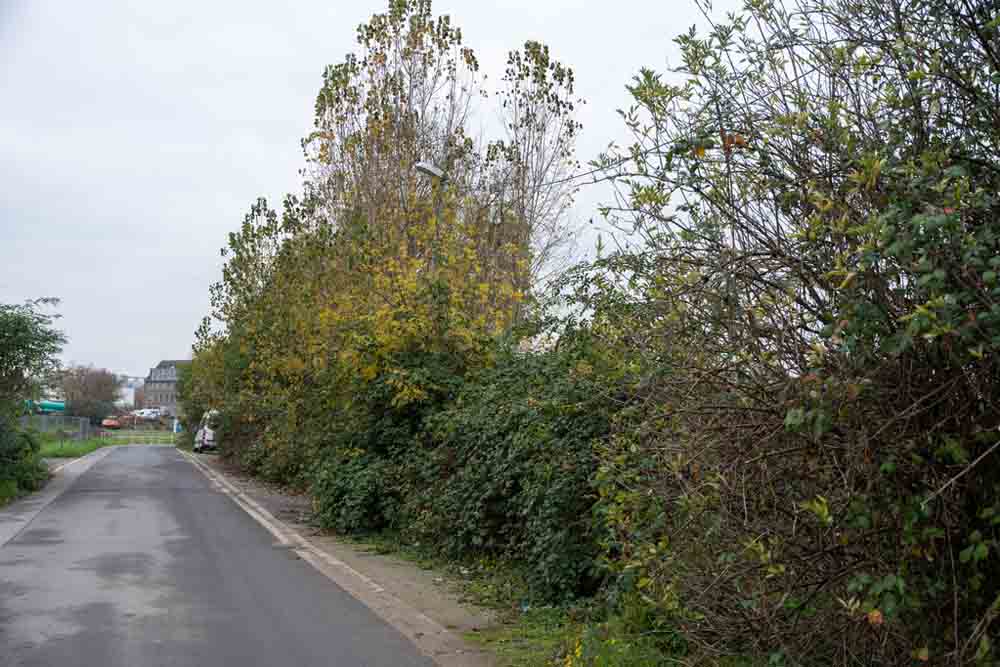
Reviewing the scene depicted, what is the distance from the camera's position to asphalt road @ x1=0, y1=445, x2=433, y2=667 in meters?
7.85

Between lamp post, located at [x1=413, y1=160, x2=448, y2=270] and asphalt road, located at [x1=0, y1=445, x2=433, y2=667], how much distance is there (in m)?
6.07

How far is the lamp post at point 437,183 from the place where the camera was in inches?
682

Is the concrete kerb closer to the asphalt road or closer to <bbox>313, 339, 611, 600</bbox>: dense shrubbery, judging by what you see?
the asphalt road

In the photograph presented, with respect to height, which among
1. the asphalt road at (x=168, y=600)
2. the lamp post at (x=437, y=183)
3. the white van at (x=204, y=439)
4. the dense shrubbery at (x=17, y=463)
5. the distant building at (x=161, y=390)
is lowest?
the asphalt road at (x=168, y=600)

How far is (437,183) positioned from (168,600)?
11186mm

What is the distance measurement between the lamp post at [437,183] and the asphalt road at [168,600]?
6.07 meters

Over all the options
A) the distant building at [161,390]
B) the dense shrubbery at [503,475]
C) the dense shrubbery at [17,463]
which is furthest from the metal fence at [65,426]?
the distant building at [161,390]

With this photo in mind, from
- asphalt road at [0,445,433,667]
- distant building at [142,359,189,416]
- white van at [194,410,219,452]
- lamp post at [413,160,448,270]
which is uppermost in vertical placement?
distant building at [142,359,189,416]

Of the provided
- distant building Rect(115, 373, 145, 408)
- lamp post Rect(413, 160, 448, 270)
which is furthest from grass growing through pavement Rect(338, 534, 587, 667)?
distant building Rect(115, 373, 145, 408)

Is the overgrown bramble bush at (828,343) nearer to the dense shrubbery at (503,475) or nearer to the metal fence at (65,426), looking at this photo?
the dense shrubbery at (503,475)

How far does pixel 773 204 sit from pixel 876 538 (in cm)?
178

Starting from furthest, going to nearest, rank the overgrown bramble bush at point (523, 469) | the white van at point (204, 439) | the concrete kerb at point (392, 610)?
the white van at point (204, 439) → the overgrown bramble bush at point (523, 469) → the concrete kerb at point (392, 610)

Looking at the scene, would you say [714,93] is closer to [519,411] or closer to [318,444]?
[519,411]

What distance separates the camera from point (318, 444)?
19.3 metres
